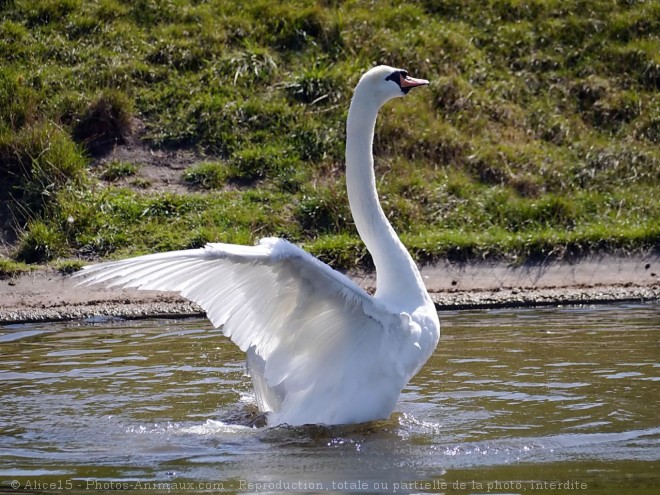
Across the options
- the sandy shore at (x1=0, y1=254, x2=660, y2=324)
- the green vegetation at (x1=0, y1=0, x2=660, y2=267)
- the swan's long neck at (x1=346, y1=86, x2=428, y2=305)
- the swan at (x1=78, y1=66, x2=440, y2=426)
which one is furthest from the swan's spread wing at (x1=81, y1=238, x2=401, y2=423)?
the green vegetation at (x1=0, y1=0, x2=660, y2=267)

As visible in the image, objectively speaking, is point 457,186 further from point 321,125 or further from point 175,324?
point 175,324

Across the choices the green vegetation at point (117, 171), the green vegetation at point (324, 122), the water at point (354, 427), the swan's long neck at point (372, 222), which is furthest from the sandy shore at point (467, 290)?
the swan's long neck at point (372, 222)

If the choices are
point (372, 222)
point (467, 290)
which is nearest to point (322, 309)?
point (372, 222)

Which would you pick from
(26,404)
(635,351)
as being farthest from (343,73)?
(26,404)

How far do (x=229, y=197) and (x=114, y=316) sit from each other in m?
2.50

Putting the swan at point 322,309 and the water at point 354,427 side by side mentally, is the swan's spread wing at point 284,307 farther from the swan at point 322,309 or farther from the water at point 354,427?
the water at point 354,427

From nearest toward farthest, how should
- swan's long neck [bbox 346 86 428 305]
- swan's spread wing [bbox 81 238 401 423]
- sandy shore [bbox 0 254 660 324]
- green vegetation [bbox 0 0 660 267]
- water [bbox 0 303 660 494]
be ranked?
water [bbox 0 303 660 494] → swan's spread wing [bbox 81 238 401 423] → swan's long neck [bbox 346 86 428 305] → sandy shore [bbox 0 254 660 324] → green vegetation [bbox 0 0 660 267]

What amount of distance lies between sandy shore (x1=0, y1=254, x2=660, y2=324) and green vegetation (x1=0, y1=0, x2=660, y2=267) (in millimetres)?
293

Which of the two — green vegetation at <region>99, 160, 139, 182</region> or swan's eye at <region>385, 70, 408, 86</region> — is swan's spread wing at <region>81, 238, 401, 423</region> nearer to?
swan's eye at <region>385, 70, 408, 86</region>

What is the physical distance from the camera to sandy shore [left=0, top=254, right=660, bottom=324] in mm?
9203

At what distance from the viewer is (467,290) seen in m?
9.55

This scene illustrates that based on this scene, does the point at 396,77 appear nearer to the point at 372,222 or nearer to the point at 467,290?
the point at 372,222

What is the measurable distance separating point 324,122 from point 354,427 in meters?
6.73

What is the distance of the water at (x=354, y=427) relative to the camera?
4875 millimetres
